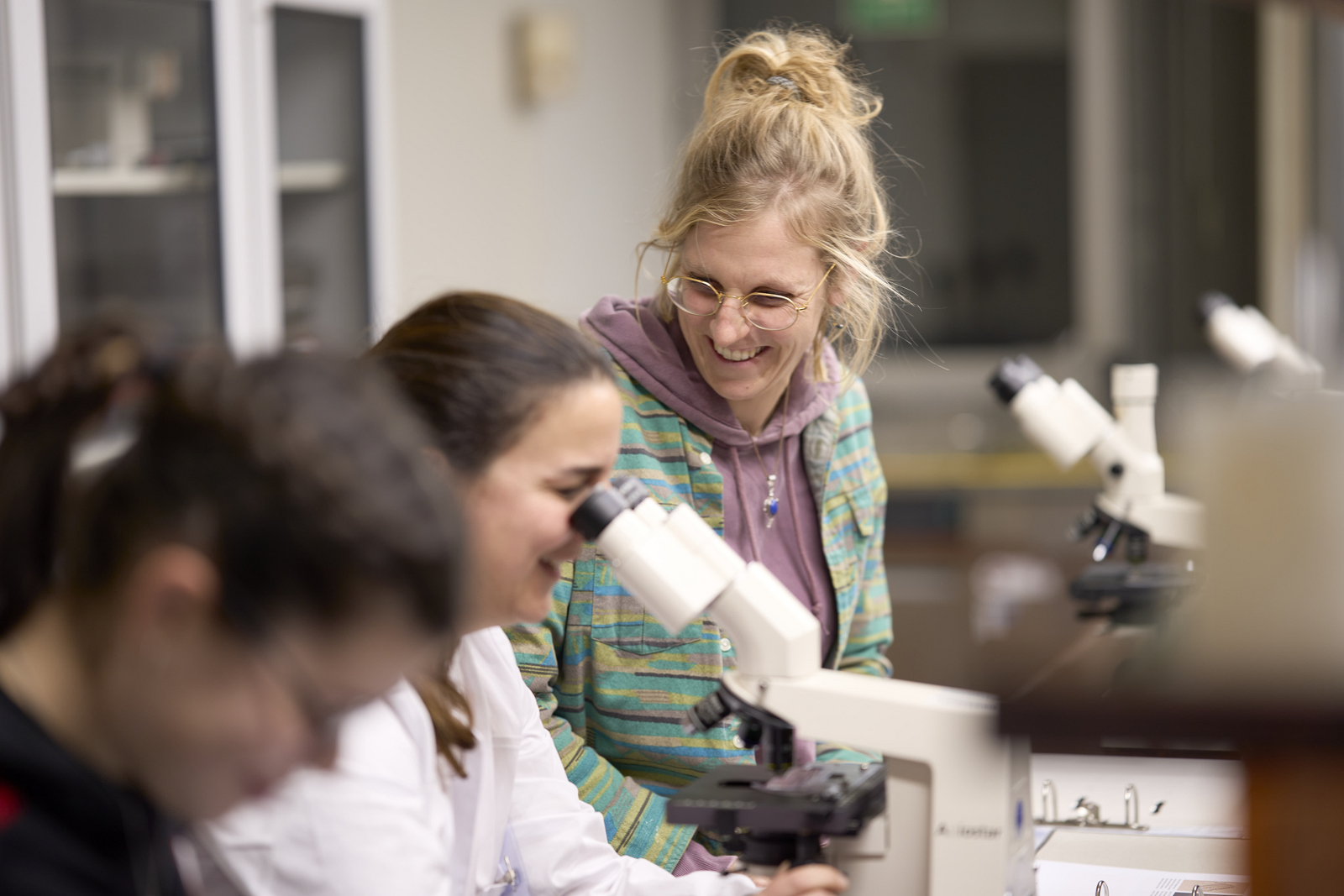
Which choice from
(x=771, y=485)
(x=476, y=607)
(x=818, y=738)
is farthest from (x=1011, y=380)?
(x=476, y=607)

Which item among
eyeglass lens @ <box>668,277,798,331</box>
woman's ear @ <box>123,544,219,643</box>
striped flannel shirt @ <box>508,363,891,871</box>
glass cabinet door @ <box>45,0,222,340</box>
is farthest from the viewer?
glass cabinet door @ <box>45,0,222,340</box>

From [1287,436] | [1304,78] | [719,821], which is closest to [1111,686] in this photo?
Answer: [1287,436]

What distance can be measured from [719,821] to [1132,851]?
563 millimetres

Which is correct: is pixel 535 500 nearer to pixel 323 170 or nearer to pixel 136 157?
pixel 136 157

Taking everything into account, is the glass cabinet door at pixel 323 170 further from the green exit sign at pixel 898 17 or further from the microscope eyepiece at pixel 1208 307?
the green exit sign at pixel 898 17

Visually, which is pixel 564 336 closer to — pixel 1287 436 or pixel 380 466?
pixel 380 466

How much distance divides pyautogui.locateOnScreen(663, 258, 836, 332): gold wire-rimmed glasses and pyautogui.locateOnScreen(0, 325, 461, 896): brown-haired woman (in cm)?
85

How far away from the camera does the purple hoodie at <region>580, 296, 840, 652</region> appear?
1.67 m

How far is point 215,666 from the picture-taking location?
740 millimetres

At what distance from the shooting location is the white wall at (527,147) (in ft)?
13.0

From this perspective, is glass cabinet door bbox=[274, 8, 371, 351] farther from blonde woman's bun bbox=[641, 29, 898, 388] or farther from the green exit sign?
the green exit sign

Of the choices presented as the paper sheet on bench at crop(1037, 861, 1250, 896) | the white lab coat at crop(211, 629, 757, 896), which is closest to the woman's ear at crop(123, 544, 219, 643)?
the white lab coat at crop(211, 629, 757, 896)

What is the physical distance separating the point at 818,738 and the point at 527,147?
11.6 ft

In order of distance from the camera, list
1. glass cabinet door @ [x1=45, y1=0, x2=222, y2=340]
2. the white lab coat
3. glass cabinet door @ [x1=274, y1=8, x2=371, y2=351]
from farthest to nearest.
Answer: glass cabinet door @ [x1=274, y1=8, x2=371, y2=351] < glass cabinet door @ [x1=45, y1=0, x2=222, y2=340] < the white lab coat
